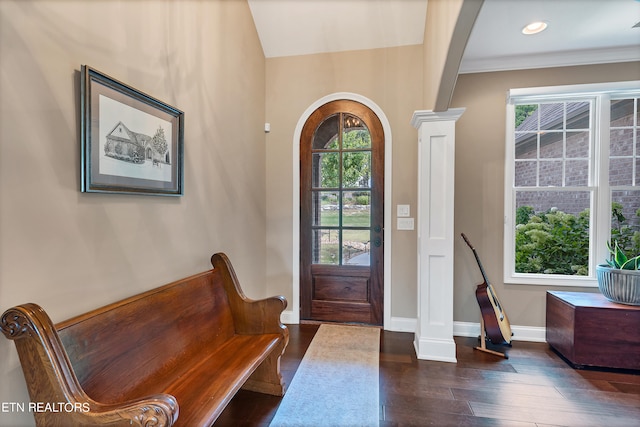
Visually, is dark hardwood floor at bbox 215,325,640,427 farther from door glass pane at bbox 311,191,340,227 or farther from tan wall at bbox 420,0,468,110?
tan wall at bbox 420,0,468,110

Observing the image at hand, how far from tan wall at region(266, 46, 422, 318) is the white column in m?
0.51

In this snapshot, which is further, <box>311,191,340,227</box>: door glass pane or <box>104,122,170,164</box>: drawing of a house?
<box>311,191,340,227</box>: door glass pane

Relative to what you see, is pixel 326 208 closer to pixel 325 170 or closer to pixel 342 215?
pixel 342 215

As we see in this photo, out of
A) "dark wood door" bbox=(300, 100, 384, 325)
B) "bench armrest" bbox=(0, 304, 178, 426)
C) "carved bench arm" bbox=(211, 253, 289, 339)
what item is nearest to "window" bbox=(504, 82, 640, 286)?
"dark wood door" bbox=(300, 100, 384, 325)

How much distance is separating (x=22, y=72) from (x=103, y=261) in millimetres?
790

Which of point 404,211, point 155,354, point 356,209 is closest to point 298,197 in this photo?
point 356,209

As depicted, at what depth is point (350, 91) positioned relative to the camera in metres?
3.12

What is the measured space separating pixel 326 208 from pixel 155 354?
2.13 metres

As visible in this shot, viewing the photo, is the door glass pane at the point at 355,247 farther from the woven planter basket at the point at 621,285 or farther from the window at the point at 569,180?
the woven planter basket at the point at 621,285

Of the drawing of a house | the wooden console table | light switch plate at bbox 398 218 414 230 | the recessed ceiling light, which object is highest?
the recessed ceiling light

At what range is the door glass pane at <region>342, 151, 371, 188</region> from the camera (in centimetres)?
314

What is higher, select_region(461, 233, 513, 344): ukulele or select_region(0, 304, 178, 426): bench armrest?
select_region(0, 304, 178, 426): bench armrest

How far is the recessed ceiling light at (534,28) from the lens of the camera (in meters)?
2.36

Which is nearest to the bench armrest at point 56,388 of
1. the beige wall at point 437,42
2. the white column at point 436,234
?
the white column at point 436,234
